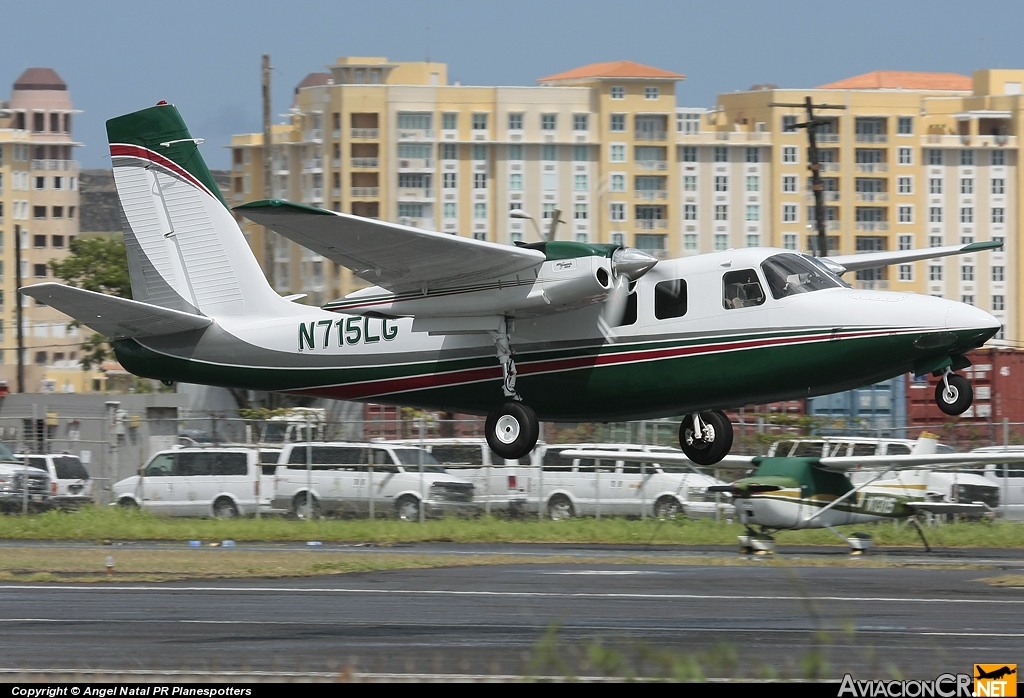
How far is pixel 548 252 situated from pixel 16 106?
169 metres

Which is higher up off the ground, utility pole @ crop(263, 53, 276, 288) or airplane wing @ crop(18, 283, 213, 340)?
utility pole @ crop(263, 53, 276, 288)

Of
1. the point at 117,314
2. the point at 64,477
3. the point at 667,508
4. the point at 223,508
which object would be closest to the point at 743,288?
the point at 117,314

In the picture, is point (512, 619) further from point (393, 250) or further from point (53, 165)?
point (53, 165)

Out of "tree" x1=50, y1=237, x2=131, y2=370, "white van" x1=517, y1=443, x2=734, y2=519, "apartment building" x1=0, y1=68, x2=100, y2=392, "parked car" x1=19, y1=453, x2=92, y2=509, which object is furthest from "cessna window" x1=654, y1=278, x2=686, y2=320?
"apartment building" x1=0, y1=68, x2=100, y2=392

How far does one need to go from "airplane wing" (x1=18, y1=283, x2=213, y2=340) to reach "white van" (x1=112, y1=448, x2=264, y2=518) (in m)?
13.5

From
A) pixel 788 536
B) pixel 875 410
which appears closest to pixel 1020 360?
pixel 875 410

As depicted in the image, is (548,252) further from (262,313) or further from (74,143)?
(74,143)

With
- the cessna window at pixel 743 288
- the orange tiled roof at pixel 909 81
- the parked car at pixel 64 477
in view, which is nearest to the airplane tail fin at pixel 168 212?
the cessna window at pixel 743 288

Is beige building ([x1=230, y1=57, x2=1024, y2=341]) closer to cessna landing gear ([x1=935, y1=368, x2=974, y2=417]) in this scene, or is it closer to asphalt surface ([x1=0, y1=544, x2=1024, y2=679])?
asphalt surface ([x1=0, y1=544, x2=1024, y2=679])

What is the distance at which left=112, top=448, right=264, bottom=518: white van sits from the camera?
32938 mm

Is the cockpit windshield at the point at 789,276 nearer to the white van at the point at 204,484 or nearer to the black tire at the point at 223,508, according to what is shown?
the white van at the point at 204,484

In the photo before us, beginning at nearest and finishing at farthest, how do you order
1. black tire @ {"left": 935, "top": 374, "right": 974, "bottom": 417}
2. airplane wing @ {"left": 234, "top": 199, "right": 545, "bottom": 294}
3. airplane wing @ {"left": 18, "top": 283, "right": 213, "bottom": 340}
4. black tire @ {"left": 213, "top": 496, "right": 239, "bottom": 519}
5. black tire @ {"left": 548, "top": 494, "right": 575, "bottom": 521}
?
airplane wing @ {"left": 234, "top": 199, "right": 545, "bottom": 294} → black tire @ {"left": 935, "top": 374, "right": 974, "bottom": 417} → airplane wing @ {"left": 18, "top": 283, "right": 213, "bottom": 340} → black tire @ {"left": 548, "top": 494, "right": 575, "bottom": 521} → black tire @ {"left": 213, "top": 496, "right": 239, "bottom": 519}

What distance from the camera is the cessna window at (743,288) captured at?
16953 millimetres

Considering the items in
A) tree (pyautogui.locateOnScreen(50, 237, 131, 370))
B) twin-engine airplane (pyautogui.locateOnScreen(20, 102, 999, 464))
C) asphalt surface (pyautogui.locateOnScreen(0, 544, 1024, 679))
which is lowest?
asphalt surface (pyautogui.locateOnScreen(0, 544, 1024, 679))
